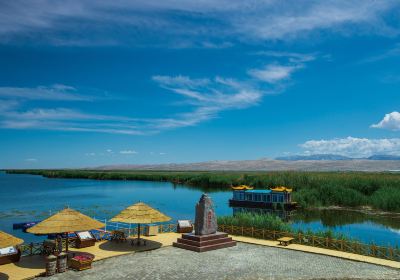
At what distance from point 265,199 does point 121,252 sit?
39169 millimetres

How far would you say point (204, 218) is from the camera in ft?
75.0

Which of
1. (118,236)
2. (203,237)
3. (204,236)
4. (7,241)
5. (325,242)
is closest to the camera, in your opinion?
(7,241)

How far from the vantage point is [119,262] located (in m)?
19.4

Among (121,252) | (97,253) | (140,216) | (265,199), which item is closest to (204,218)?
(140,216)

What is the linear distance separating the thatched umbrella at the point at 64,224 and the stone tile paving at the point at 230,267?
2038 millimetres

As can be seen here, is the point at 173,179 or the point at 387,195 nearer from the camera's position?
the point at 387,195

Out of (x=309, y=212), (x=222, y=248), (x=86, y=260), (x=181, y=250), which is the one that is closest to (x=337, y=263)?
(x=222, y=248)

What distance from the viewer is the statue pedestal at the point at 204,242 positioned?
22062 millimetres

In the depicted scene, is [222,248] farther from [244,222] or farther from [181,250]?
[244,222]

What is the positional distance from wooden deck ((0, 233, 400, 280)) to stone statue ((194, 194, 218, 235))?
2.51 metres

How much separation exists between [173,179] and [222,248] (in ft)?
323

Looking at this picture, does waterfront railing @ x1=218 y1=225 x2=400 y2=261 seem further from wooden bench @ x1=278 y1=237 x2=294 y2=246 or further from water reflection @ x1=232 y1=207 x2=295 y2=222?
water reflection @ x1=232 y1=207 x2=295 y2=222

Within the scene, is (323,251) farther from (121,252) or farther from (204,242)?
(121,252)

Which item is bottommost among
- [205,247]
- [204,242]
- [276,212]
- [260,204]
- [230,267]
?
[276,212]
